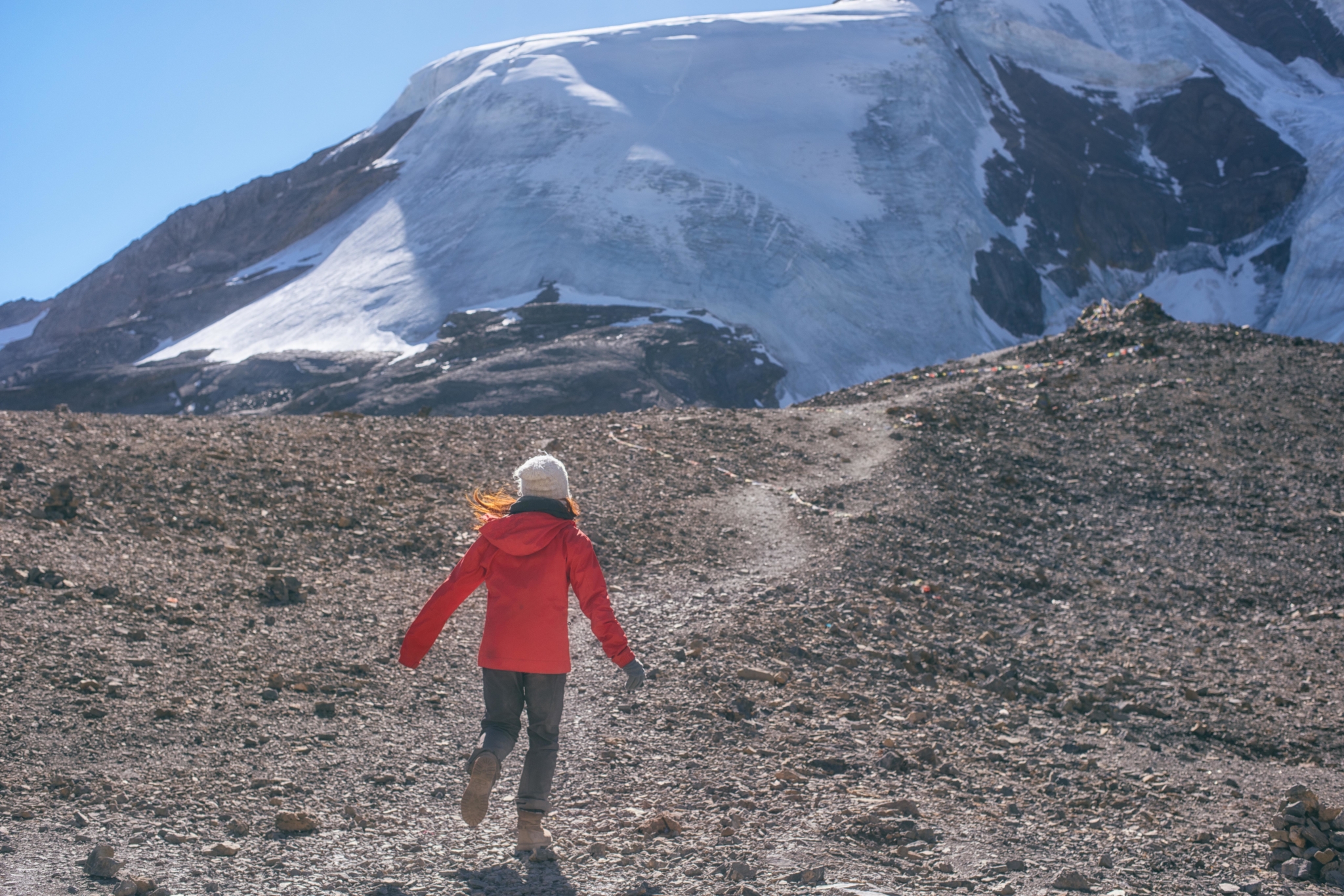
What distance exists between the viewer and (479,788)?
4.22 metres

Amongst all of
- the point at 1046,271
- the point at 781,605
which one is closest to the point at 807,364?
the point at 1046,271

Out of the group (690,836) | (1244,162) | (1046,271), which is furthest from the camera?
(1244,162)

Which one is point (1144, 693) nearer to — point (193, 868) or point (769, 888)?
point (769, 888)

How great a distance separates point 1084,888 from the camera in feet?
14.3

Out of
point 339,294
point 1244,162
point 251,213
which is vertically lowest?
point 1244,162

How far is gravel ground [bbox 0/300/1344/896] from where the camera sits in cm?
458

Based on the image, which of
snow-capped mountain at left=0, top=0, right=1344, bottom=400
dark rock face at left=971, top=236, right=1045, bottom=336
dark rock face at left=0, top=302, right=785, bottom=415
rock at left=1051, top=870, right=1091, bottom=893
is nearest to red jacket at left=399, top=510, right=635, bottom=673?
rock at left=1051, top=870, right=1091, bottom=893

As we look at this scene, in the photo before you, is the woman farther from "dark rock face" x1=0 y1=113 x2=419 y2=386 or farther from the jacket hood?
"dark rock face" x1=0 y1=113 x2=419 y2=386

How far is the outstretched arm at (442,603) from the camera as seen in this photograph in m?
4.54

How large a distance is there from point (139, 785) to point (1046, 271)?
56.3 metres

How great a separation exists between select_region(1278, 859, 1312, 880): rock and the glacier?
120ft

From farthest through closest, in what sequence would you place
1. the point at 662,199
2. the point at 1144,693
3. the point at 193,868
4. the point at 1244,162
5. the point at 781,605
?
the point at 1244,162 → the point at 662,199 → the point at 781,605 → the point at 1144,693 → the point at 193,868

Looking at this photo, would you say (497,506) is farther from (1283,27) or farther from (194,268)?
(1283,27)

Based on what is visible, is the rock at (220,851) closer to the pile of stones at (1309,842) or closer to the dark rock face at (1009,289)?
the pile of stones at (1309,842)
